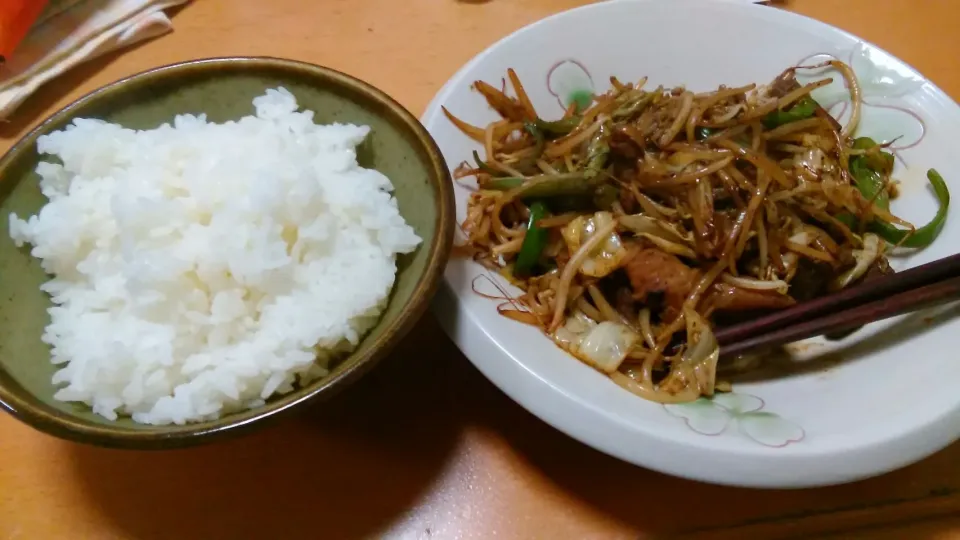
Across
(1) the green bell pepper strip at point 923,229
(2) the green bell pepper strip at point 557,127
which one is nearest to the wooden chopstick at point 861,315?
(1) the green bell pepper strip at point 923,229

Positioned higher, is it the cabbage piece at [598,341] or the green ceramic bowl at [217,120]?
the green ceramic bowl at [217,120]

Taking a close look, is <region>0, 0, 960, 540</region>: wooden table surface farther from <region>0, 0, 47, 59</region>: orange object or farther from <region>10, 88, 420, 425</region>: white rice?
<region>0, 0, 47, 59</region>: orange object

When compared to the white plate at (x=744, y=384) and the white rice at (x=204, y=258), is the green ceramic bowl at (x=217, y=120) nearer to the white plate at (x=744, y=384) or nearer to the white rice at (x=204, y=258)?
the white rice at (x=204, y=258)

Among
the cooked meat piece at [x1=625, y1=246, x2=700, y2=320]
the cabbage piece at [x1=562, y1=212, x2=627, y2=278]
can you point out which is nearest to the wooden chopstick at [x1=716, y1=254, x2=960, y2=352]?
the cooked meat piece at [x1=625, y1=246, x2=700, y2=320]

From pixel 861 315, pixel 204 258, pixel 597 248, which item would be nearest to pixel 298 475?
pixel 204 258

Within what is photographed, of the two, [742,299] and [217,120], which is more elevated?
[217,120]

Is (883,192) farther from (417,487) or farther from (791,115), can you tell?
(417,487)
